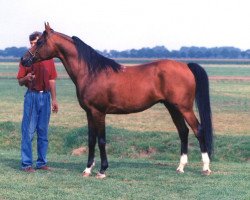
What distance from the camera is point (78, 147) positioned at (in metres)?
16.3

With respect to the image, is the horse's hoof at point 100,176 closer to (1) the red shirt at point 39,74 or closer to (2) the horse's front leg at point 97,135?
(2) the horse's front leg at point 97,135

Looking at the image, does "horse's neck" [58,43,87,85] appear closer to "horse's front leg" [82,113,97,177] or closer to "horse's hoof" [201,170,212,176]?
"horse's front leg" [82,113,97,177]

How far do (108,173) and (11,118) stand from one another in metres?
13.8

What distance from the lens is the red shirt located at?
10.3 metres

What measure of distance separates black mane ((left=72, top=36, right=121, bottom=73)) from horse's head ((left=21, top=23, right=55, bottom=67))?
1.60ft

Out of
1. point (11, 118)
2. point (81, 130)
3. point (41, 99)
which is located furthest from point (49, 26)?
point (11, 118)

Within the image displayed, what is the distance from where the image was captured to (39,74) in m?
10.3

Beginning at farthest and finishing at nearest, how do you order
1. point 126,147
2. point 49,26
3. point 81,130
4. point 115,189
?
1. point 81,130
2. point 126,147
3. point 49,26
4. point 115,189

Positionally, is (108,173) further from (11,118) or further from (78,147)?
(11,118)

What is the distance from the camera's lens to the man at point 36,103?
10.3m

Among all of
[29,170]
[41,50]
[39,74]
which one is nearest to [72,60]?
[41,50]

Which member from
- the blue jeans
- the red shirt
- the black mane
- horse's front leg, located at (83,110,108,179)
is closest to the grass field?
horse's front leg, located at (83,110,108,179)

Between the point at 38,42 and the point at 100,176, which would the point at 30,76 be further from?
the point at 100,176

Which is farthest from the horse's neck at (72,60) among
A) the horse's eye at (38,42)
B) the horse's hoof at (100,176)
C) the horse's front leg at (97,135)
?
the horse's hoof at (100,176)
